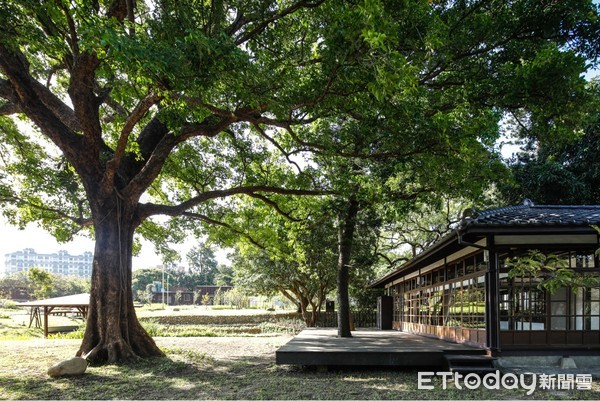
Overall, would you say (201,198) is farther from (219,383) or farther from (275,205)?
(219,383)

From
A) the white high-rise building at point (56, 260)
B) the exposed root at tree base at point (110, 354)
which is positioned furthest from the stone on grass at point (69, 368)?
the white high-rise building at point (56, 260)

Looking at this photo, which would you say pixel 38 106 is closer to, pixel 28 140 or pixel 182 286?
pixel 28 140

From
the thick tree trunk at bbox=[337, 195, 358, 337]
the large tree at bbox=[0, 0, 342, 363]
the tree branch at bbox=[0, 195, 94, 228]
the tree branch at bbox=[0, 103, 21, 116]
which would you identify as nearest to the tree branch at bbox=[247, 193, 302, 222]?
the large tree at bbox=[0, 0, 342, 363]

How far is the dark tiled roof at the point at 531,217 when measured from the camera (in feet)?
26.6

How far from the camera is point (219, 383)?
7.54m

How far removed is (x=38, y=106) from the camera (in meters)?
9.16

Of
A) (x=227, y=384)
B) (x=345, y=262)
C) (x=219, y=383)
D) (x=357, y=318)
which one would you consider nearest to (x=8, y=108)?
(x=219, y=383)

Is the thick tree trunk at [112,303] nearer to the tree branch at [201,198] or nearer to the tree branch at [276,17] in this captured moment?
the tree branch at [201,198]

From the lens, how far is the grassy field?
21.7 ft

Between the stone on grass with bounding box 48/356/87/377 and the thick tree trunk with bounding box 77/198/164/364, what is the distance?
2.92 ft

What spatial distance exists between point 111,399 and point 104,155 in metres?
5.97

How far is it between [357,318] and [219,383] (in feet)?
61.2

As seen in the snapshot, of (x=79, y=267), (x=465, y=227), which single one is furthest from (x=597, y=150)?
(x=79, y=267)

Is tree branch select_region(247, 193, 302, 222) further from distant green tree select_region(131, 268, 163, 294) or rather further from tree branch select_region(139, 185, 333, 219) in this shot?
distant green tree select_region(131, 268, 163, 294)
